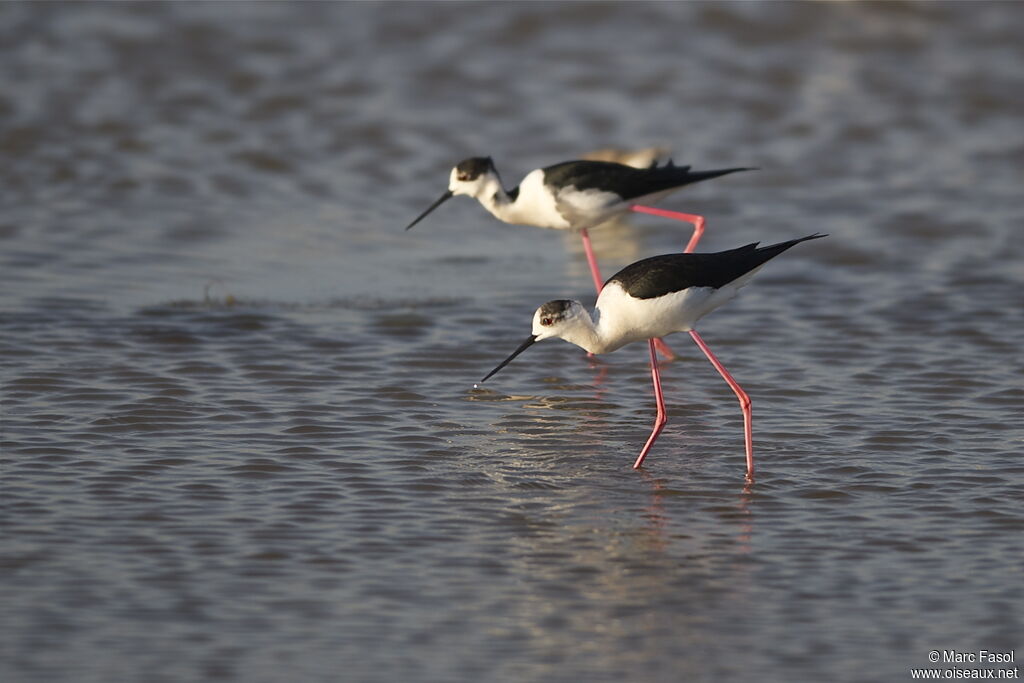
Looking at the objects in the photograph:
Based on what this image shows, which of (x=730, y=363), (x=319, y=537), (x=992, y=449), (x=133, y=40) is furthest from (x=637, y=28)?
(x=319, y=537)

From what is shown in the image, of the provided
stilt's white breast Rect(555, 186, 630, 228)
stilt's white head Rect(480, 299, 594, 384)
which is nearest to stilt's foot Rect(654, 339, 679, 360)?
stilt's white breast Rect(555, 186, 630, 228)

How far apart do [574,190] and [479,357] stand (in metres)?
1.11

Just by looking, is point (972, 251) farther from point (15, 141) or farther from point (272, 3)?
point (272, 3)

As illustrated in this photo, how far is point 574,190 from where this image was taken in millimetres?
7285

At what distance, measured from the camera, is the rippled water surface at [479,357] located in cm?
393

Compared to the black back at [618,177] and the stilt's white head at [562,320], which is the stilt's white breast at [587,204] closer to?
the black back at [618,177]

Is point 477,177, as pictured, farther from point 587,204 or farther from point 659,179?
point 659,179

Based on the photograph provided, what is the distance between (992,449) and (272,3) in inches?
377

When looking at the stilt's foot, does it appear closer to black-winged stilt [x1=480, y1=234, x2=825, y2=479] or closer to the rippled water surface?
the rippled water surface

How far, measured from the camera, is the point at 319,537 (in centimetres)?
445

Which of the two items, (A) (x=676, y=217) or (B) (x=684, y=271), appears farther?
(A) (x=676, y=217)

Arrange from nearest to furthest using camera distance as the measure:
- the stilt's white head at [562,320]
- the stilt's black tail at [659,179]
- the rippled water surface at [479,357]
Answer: the rippled water surface at [479,357], the stilt's white head at [562,320], the stilt's black tail at [659,179]

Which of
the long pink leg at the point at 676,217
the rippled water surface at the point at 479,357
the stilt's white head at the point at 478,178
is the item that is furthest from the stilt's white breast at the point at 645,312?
the stilt's white head at the point at 478,178

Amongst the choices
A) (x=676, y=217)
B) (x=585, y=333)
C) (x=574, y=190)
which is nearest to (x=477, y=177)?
(x=574, y=190)
